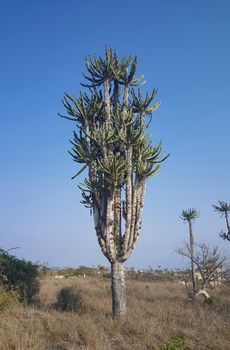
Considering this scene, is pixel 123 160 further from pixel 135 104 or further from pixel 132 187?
pixel 135 104

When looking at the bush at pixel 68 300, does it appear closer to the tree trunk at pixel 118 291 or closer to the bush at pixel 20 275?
the bush at pixel 20 275

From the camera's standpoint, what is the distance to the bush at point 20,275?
48.2ft

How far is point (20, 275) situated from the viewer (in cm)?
1534

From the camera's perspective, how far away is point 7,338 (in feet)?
25.5

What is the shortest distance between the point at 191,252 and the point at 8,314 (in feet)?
54.8

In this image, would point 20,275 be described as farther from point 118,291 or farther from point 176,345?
point 176,345

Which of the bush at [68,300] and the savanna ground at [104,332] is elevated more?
the bush at [68,300]

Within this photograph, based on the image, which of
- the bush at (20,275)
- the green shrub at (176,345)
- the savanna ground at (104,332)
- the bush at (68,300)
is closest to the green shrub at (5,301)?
the savanna ground at (104,332)

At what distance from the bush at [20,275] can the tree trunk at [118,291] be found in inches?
166

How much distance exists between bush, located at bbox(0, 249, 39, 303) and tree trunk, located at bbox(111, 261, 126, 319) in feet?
13.9

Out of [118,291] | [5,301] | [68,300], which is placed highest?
[118,291]

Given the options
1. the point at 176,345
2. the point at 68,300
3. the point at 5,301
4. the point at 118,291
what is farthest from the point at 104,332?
the point at 68,300

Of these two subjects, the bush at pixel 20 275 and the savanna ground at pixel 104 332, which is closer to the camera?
the savanna ground at pixel 104 332

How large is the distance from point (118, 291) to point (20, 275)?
17.2ft
